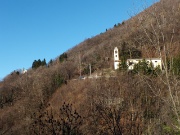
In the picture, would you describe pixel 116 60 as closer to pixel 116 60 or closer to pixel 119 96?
pixel 116 60

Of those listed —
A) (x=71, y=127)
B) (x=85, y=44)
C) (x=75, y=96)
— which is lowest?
(x=75, y=96)

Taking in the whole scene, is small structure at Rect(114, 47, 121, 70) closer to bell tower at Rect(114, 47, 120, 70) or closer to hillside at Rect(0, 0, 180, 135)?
bell tower at Rect(114, 47, 120, 70)

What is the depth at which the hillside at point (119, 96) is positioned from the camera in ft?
18.3

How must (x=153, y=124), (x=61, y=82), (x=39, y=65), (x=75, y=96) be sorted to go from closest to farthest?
(x=153, y=124), (x=75, y=96), (x=61, y=82), (x=39, y=65)

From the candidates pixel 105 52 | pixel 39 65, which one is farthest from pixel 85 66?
pixel 39 65

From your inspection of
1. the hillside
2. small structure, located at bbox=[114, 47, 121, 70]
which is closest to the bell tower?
small structure, located at bbox=[114, 47, 121, 70]

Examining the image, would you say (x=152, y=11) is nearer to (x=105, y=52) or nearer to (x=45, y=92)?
(x=45, y=92)

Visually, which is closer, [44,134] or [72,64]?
[44,134]

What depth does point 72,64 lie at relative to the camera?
2189 inches

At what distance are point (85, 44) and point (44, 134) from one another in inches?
3258

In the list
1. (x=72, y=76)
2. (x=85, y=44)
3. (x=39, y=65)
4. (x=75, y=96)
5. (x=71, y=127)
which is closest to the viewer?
(x=71, y=127)

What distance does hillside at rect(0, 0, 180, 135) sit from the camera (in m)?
5.57

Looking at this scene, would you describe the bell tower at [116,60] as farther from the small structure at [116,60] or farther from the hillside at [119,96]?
the hillside at [119,96]

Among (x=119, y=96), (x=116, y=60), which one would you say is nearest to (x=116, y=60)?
(x=116, y=60)
